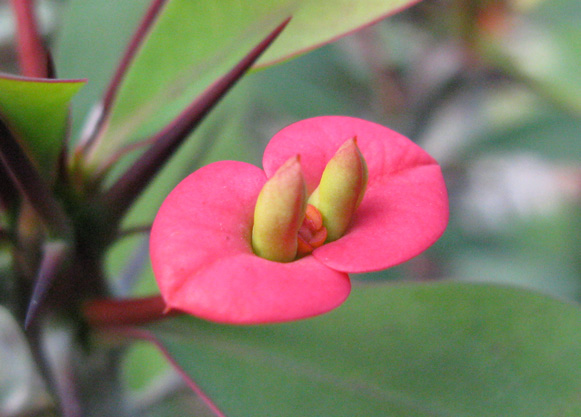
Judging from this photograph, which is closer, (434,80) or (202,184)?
(202,184)

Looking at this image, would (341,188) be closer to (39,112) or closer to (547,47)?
(39,112)

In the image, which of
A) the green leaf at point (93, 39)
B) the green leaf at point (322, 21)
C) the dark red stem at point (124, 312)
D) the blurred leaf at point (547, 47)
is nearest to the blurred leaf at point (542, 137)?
the blurred leaf at point (547, 47)

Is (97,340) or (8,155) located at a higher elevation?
(8,155)

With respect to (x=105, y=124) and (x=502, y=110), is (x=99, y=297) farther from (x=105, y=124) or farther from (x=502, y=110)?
(x=502, y=110)

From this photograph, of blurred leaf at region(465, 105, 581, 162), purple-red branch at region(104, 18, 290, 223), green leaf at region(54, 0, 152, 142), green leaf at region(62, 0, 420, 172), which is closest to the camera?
purple-red branch at region(104, 18, 290, 223)

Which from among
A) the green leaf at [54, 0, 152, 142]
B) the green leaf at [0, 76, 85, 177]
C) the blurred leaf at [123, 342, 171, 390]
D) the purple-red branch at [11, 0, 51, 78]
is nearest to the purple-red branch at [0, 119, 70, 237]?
the green leaf at [0, 76, 85, 177]

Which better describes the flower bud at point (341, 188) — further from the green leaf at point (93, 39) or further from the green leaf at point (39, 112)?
the green leaf at point (93, 39)

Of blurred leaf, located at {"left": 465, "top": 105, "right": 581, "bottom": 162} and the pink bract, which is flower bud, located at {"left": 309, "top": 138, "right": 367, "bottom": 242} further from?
blurred leaf, located at {"left": 465, "top": 105, "right": 581, "bottom": 162}

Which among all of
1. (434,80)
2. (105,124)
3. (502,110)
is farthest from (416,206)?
(502,110)

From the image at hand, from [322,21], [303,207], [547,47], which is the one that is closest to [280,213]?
[303,207]
